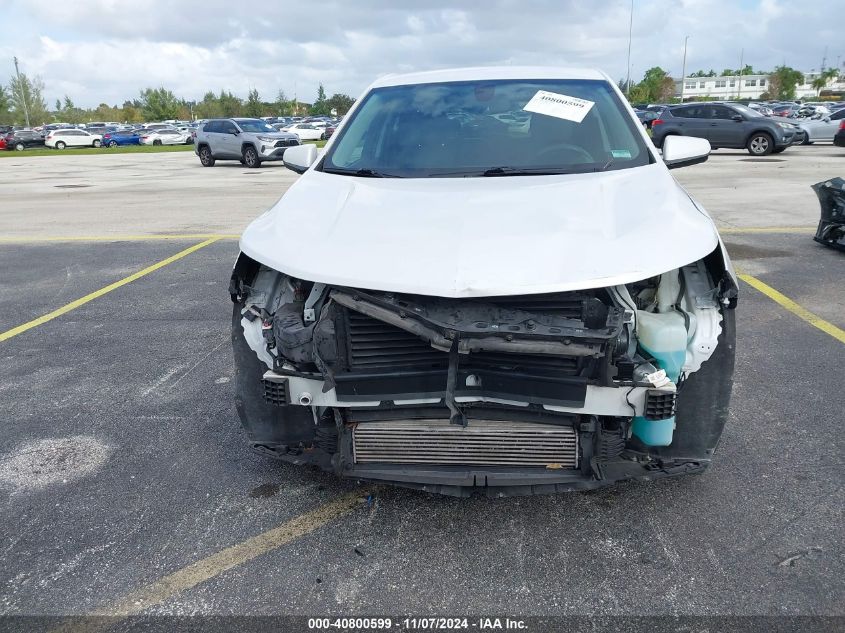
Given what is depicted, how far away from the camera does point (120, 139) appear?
4866 centimetres

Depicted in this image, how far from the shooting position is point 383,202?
3.13 metres

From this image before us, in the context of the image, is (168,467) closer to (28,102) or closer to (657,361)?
(657,361)

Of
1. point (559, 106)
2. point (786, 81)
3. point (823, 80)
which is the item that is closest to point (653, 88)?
point (786, 81)

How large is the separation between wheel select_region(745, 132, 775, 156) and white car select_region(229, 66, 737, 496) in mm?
20310

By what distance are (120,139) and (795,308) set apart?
50761mm

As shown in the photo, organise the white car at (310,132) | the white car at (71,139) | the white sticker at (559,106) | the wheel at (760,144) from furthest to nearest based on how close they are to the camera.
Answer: the white car at (71,139)
the white car at (310,132)
the wheel at (760,144)
the white sticker at (559,106)

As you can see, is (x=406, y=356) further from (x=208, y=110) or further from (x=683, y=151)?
(x=208, y=110)

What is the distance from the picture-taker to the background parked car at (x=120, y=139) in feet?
158

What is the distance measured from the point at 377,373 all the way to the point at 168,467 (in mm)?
1482

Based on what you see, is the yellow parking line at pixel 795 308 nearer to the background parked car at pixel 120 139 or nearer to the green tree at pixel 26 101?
the background parked car at pixel 120 139

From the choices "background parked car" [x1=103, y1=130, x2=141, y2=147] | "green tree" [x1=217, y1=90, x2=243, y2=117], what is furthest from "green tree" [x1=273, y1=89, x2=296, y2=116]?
"background parked car" [x1=103, y1=130, x2=141, y2=147]

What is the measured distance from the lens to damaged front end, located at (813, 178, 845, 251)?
7.28 metres

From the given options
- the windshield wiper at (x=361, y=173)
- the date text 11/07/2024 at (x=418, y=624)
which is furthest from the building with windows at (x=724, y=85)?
the date text 11/07/2024 at (x=418, y=624)

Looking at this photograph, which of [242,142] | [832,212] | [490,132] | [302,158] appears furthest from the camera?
[242,142]
